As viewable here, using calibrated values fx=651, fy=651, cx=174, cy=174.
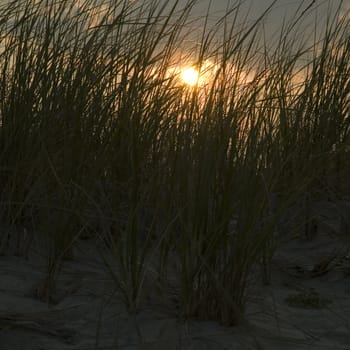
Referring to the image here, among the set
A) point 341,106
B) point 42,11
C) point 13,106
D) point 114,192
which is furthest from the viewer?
point 341,106

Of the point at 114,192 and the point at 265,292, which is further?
the point at 114,192

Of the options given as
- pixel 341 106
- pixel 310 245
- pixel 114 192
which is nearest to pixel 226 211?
pixel 114 192

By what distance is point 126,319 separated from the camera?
1.56m

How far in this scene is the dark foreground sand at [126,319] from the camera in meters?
1.46

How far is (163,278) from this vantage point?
5.54ft

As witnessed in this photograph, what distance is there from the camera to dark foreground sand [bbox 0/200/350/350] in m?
1.46

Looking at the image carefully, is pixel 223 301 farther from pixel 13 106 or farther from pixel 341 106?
pixel 341 106

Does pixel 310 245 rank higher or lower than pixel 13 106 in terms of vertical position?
lower

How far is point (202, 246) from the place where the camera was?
1551mm

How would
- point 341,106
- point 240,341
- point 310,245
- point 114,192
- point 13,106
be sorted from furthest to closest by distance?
point 341,106 < point 310,245 < point 13,106 < point 114,192 < point 240,341

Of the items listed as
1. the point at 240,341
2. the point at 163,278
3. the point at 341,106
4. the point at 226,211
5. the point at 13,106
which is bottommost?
the point at 240,341

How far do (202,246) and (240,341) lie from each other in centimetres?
24

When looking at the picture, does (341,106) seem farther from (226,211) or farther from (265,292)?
(226,211)

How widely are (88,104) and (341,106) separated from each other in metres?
1.46
